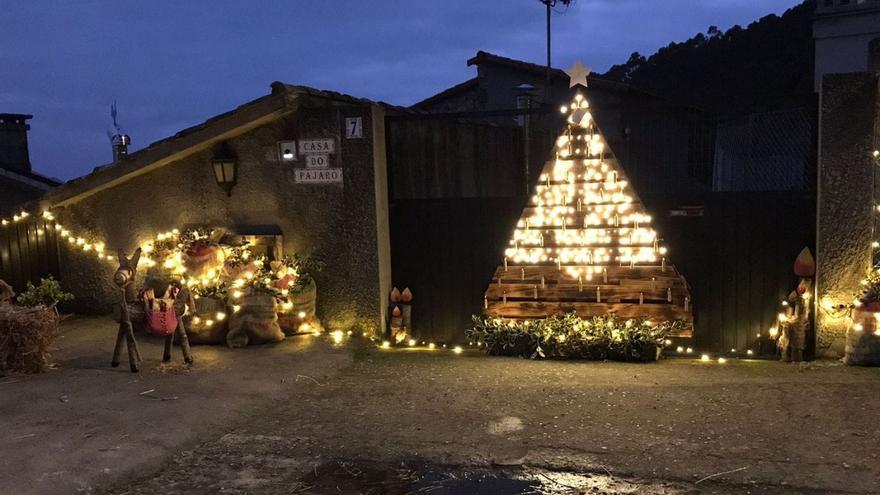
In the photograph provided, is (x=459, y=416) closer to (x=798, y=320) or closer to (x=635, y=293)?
(x=635, y=293)

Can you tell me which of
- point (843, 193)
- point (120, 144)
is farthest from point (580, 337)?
point (120, 144)

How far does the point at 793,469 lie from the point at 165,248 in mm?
6747

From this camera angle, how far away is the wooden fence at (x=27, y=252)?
857cm

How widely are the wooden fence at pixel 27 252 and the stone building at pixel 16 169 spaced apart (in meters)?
5.21

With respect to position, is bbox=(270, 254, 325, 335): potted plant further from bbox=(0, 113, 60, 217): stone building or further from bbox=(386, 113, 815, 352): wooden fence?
bbox=(0, 113, 60, 217): stone building

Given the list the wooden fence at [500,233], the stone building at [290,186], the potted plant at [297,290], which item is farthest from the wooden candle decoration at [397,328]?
the potted plant at [297,290]

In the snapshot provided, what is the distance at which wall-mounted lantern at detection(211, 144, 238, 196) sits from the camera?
24.3 feet

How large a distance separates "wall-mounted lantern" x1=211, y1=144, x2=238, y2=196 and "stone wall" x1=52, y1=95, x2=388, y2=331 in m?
0.09

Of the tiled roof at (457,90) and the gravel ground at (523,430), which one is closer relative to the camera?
the gravel ground at (523,430)

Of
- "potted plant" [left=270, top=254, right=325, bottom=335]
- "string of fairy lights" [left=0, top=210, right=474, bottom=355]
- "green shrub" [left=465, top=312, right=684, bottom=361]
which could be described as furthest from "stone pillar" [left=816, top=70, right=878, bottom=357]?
"potted plant" [left=270, top=254, right=325, bottom=335]

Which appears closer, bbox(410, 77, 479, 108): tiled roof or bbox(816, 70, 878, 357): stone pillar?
bbox(816, 70, 878, 357): stone pillar

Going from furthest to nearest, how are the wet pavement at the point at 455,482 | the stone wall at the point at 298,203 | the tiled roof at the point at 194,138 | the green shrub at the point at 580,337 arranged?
the stone wall at the point at 298,203
the tiled roof at the point at 194,138
the green shrub at the point at 580,337
the wet pavement at the point at 455,482

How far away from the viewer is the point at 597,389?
17.9ft

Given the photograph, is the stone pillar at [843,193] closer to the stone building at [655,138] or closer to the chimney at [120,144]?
the stone building at [655,138]
